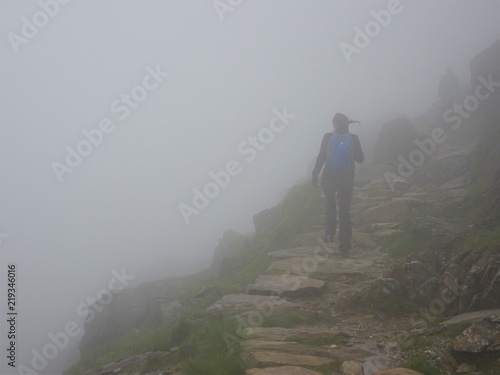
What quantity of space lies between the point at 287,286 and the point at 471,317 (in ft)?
14.9

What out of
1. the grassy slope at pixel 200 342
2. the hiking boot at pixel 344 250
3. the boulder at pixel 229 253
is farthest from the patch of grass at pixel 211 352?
the boulder at pixel 229 253

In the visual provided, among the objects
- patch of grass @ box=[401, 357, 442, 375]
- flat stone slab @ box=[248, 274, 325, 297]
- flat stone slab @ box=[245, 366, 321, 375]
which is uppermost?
flat stone slab @ box=[245, 366, 321, 375]

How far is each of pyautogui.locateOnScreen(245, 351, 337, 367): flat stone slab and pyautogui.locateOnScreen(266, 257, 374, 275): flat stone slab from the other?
4.83m

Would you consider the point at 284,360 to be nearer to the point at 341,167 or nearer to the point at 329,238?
the point at 341,167

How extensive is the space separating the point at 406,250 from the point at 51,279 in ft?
497

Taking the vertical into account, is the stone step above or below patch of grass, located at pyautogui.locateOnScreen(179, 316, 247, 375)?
below

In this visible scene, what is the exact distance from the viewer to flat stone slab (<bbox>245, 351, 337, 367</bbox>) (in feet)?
18.2

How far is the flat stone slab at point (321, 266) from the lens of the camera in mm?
10492

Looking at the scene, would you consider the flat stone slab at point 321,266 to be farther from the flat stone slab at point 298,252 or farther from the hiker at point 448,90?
the hiker at point 448,90

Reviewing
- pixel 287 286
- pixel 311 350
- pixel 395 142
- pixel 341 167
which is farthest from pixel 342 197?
pixel 395 142

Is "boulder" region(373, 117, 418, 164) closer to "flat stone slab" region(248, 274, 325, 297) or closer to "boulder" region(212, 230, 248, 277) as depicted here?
"boulder" region(212, 230, 248, 277)

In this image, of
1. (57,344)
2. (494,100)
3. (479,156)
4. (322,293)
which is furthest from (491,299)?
(57,344)

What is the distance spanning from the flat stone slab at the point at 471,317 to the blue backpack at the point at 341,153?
20.1 ft

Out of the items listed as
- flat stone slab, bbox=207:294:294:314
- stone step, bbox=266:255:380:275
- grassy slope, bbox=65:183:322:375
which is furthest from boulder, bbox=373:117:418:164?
flat stone slab, bbox=207:294:294:314
